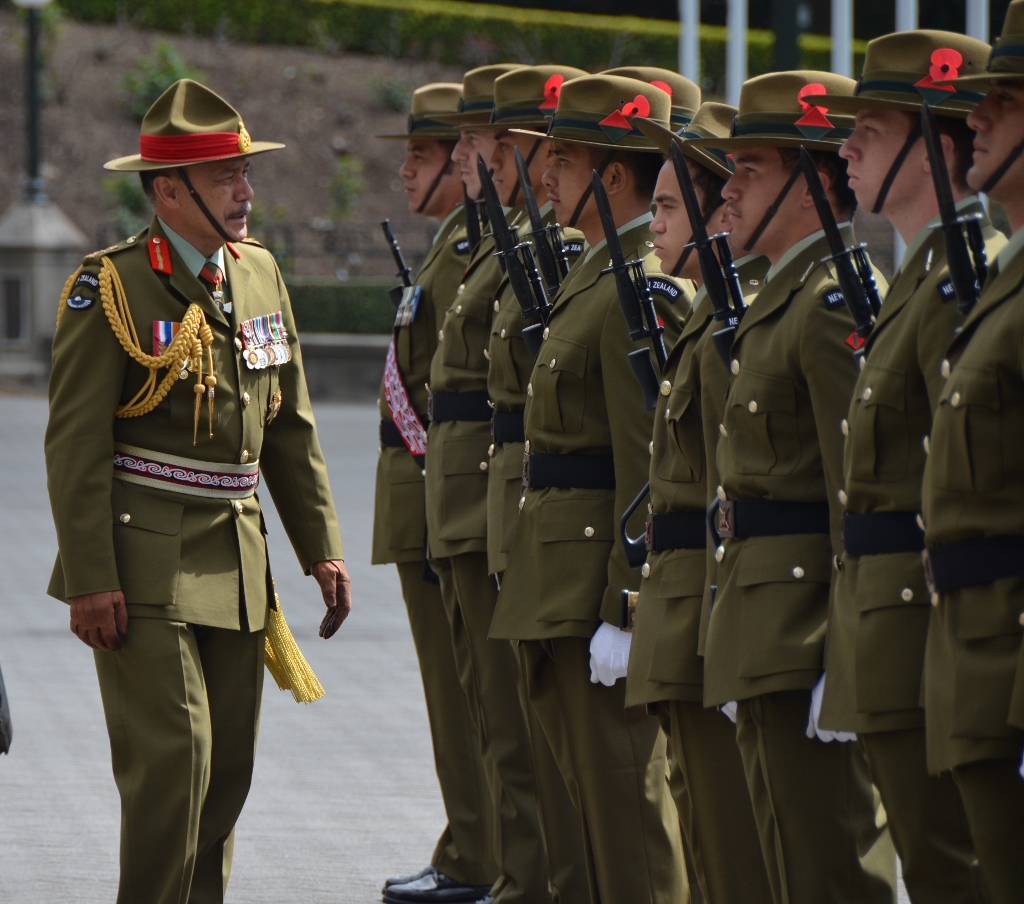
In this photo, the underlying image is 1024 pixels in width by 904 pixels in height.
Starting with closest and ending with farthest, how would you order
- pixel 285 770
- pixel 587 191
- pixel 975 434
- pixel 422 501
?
pixel 975 434 → pixel 587 191 → pixel 422 501 → pixel 285 770

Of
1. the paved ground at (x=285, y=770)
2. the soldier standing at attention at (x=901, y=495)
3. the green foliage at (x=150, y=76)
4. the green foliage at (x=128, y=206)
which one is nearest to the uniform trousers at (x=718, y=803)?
the soldier standing at attention at (x=901, y=495)

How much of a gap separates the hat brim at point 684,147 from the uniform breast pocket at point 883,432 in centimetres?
94

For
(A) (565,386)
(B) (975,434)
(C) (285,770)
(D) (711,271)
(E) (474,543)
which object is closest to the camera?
(B) (975,434)

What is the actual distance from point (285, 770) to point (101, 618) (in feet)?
7.88

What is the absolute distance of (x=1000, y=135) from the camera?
2828 millimetres

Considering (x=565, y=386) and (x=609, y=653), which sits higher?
(x=565, y=386)

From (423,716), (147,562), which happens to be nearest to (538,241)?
(147,562)

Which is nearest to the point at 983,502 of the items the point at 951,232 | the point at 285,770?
the point at 951,232

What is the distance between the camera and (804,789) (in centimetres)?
340

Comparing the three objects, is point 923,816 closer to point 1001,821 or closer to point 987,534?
point 1001,821

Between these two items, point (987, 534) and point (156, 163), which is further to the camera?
point (156, 163)

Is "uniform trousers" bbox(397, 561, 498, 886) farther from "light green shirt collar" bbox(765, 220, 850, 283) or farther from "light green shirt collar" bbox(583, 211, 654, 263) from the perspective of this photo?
"light green shirt collar" bbox(765, 220, 850, 283)

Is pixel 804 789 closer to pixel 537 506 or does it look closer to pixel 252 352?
pixel 537 506

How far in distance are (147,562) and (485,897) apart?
1.49 meters
